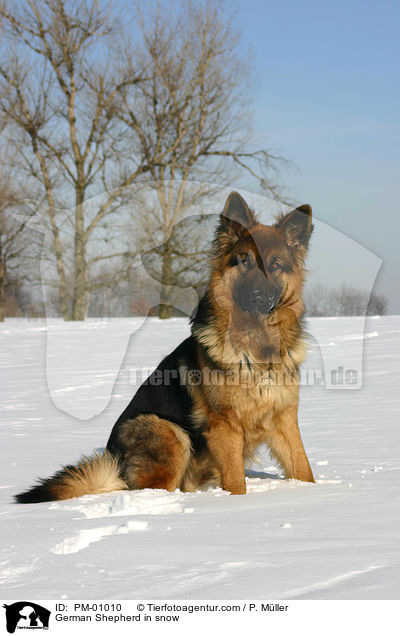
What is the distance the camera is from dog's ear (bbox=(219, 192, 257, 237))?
394 cm

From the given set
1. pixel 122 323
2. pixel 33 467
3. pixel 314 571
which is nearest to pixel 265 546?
pixel 314 571

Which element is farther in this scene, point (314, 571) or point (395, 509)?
point (395, 509)

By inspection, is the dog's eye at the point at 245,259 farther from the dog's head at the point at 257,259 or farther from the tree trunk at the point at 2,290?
the tree trunk at the point at 2,290

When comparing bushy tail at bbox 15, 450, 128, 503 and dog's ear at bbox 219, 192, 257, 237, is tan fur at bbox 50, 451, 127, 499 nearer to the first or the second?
bushy tail at bbox 15, 450, 128, 503

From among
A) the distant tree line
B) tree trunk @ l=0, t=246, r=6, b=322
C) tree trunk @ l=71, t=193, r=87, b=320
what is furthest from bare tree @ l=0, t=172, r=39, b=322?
the distant tree line

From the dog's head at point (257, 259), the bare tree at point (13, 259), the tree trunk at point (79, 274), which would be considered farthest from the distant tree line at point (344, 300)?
the bare tree at point (13, 259)

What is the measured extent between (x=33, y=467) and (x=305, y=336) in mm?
2443

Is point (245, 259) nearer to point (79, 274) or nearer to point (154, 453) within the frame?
point (154, 453)

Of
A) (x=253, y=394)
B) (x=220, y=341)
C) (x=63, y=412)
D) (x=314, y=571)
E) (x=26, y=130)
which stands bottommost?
(x=63, y=412)

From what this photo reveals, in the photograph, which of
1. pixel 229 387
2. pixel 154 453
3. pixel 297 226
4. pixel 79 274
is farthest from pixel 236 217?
pixel 79 274
